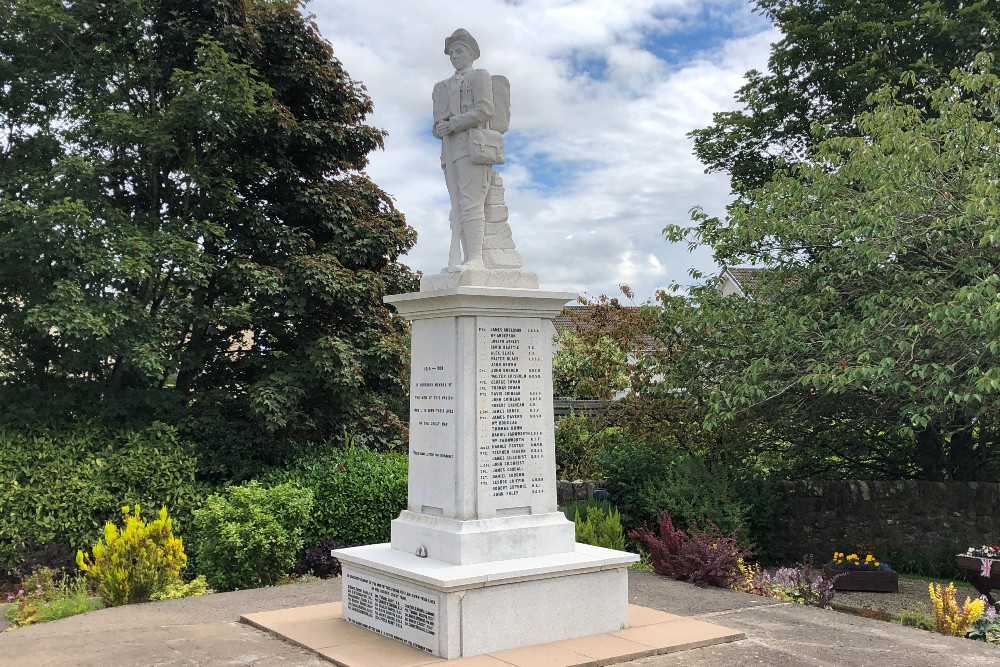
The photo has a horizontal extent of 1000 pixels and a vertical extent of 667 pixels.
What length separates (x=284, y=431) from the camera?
43.7 ft

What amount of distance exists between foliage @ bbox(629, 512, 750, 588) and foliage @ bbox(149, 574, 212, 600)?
5098 millimetres

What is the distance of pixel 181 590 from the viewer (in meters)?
9.79

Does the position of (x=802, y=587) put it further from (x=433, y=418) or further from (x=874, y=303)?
(x=433, y=418)

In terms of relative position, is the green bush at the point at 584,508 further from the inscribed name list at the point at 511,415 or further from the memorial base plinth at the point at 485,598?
the inscribed name list at the point at 511,415

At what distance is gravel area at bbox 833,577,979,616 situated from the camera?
32.8ft

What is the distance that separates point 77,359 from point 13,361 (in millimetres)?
1423

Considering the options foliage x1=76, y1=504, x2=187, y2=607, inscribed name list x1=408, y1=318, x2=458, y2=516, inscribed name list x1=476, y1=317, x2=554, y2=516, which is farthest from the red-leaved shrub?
foliage x1=76, y1=504, x2=187, y2=607

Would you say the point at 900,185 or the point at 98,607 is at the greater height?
the point at 900,185

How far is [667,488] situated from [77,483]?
769cm

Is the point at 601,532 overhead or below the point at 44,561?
overhead

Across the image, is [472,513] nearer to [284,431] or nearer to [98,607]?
[98,607]

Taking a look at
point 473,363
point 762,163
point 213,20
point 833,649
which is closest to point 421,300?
point 473,363

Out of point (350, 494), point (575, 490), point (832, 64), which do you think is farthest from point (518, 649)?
point (832, 64)

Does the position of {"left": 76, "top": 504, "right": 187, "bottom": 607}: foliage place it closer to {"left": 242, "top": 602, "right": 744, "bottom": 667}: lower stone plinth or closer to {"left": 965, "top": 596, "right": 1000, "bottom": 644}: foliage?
{"left": 242, "top": 602, "right": 744, "bottom": 667}: lower stone plinth
